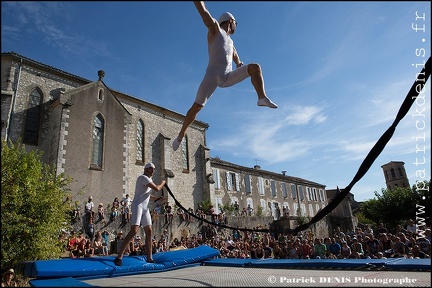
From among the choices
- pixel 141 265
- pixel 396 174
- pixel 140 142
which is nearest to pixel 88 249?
pixel 141 265

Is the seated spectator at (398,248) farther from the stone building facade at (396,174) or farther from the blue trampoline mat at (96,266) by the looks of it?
the stone building facade at (396,174)

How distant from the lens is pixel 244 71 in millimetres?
3758

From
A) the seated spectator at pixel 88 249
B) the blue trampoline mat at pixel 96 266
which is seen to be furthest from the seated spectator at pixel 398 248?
the seated spectator at pixel 88 249

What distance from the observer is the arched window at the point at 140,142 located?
21.0m

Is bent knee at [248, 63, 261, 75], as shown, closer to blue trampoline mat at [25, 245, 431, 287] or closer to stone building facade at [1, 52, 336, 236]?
blue trampoline mat at [25, 245, 431, 287]

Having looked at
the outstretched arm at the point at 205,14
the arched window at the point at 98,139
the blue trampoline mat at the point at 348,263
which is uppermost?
the arched window at the point at 98,139

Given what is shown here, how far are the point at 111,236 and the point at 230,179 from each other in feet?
57.3

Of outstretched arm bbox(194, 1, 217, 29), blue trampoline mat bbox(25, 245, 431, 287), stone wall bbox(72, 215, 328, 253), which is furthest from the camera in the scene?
stone wall bbox(72, 215, 328, 253)

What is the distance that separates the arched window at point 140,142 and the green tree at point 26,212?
13.8m

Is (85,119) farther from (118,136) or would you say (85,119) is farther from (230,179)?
(230,179)

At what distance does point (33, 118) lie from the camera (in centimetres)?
1557

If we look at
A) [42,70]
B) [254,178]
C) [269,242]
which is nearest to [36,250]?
[269,242]

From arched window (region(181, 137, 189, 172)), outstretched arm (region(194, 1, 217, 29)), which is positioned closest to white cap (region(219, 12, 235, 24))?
outstretched arm (region(194, 1, 217, 29))

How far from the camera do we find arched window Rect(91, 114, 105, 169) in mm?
16062
